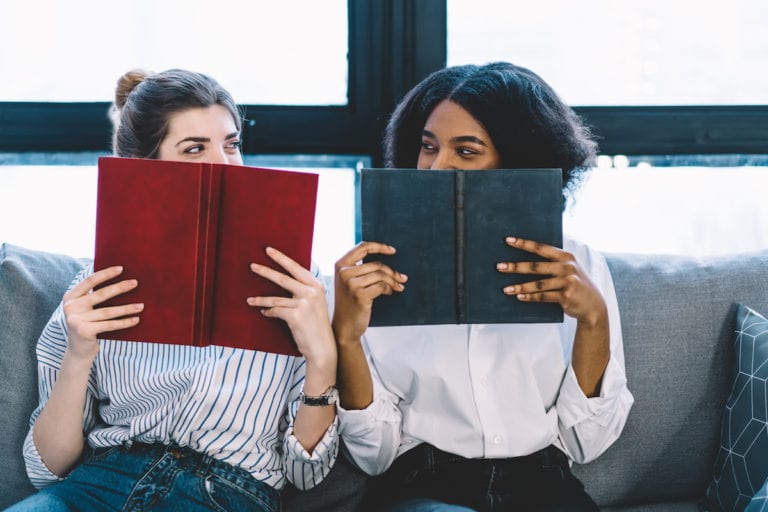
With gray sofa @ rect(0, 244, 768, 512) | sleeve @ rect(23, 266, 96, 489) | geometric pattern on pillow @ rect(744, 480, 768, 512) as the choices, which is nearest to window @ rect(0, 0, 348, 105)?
gray sofa @ rect(0, 244, 768, 512)

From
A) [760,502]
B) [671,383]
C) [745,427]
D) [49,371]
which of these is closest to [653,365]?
[671,383]

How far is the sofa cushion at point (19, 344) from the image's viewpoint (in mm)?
1410

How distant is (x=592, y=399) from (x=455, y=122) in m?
0.56

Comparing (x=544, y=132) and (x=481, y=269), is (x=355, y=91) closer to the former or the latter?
(x=544, y=132)

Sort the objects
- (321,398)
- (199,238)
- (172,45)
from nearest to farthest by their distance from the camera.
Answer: (199,238), (321,398), (172,45)

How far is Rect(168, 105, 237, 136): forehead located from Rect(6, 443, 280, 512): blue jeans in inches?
23.2

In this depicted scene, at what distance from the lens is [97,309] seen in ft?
3.80

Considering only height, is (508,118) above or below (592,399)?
above

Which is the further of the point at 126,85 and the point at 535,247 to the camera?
the point at 126,85

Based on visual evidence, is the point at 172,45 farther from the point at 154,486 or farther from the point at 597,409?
the point at 597,409

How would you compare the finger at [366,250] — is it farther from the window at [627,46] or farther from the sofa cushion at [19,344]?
the window at [627,46]

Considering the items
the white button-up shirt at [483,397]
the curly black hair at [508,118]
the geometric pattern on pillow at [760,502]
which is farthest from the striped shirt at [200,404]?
the geometric pattern on pillow at [760,502]

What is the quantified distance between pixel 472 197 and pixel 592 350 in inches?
14.0

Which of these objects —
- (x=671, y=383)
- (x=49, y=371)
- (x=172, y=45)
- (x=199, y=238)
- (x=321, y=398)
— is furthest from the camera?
(x=172, y=45)
